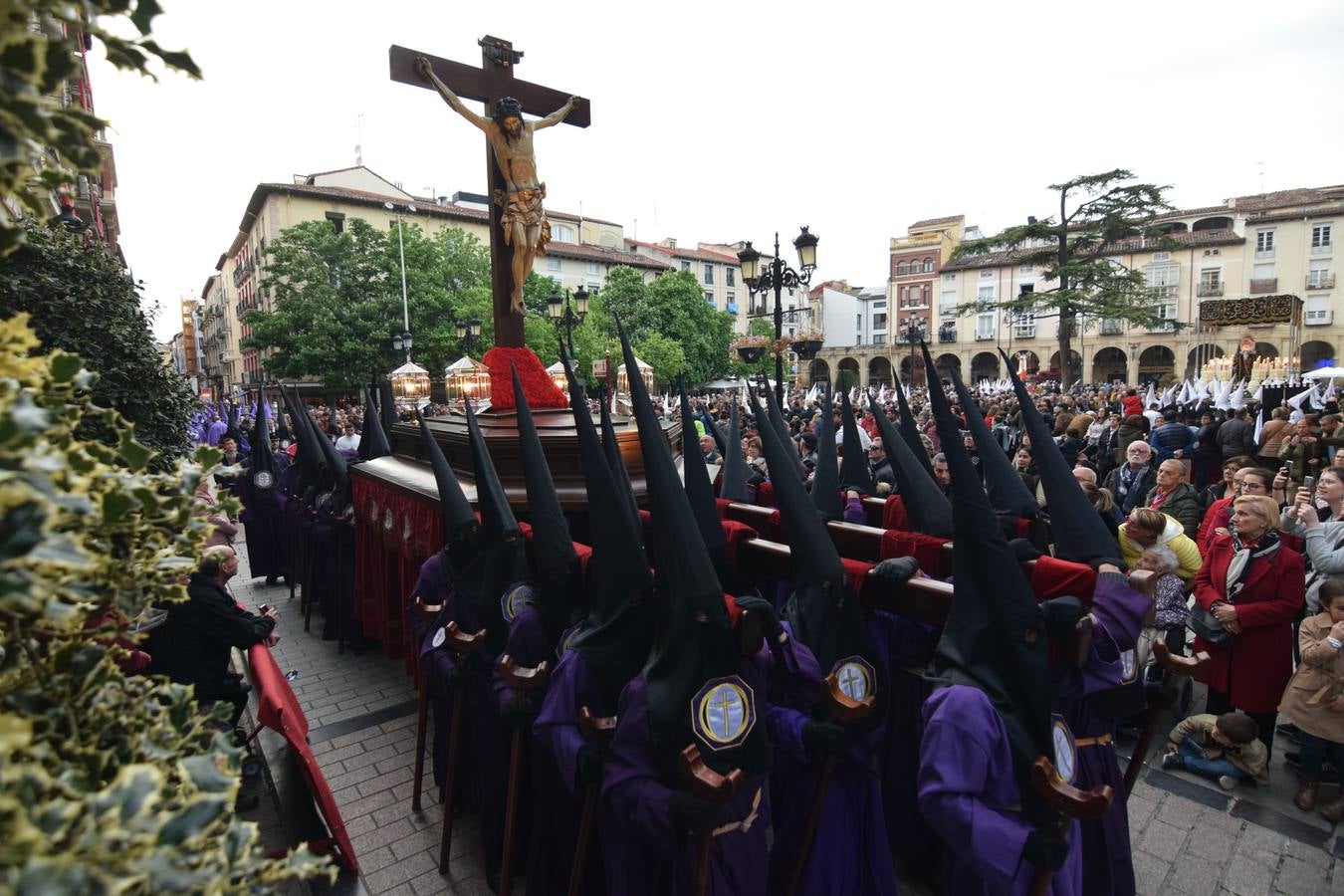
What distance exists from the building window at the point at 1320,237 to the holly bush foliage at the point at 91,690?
59828 mm

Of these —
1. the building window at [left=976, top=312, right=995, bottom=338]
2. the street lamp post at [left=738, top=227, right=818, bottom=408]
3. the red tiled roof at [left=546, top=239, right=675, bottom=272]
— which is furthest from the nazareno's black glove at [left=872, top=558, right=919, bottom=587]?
the building window at [left=976, top=312, right=995, bottom=338]

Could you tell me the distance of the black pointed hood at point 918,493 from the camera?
4027 millimetres

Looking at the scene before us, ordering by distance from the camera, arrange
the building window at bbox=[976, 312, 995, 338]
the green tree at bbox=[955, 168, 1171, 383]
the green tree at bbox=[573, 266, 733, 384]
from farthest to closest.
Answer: the building window at bbox=[976, 312, 995, 338]
the green tree at bbox=[573, 266, 733, 384]
the green tree at bbox=[955, 168, 1171, 383]

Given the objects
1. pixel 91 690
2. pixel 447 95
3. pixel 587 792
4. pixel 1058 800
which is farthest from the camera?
pixel 447 95

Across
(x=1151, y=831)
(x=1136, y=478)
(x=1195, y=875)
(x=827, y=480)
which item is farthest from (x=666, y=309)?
(x=1195, y=875)

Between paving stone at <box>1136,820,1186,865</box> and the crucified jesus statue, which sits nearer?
paving stone at <box>1136,820,1186,865</box>

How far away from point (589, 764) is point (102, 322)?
4.64 meters

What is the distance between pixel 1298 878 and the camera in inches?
141

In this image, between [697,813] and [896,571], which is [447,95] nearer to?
[896,571]

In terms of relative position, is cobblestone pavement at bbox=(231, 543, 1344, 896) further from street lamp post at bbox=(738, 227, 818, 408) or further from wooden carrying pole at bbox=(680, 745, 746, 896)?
street lamp post at bbox=(738, 227, 818, 408)

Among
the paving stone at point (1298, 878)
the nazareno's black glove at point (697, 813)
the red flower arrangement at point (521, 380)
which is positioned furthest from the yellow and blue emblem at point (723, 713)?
the red flower arrangement at point (521, 380)

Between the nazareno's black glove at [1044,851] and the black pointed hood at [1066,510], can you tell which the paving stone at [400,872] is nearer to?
the nazareno's black glove at [1044,851]

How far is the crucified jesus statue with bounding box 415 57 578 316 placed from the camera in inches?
269

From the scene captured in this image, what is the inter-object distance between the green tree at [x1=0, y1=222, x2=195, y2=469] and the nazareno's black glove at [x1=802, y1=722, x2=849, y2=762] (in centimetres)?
393
